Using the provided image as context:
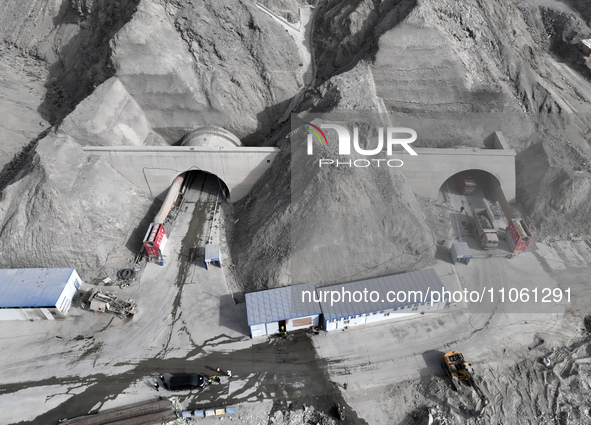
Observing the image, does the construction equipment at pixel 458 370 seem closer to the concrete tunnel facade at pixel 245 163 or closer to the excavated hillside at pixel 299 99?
the excavated hillside at pixel 299 99

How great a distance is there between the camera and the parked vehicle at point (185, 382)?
23.1 m

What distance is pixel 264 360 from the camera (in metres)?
25.0

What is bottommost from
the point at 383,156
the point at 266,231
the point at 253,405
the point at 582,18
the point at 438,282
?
the point at 253,405

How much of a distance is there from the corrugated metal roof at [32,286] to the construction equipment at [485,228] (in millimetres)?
32568

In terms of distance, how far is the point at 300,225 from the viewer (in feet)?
97.2

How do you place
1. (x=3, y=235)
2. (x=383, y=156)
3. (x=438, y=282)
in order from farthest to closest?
(x=383, y=156) → (x=3, y=235) → (x=438, y=282)

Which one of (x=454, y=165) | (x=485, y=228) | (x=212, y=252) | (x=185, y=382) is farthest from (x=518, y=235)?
(x=185, y=382)

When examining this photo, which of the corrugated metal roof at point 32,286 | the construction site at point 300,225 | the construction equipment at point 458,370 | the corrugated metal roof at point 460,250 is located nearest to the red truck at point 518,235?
the construction site at point 300,225

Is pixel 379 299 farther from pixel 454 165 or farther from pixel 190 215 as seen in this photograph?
pixel 190 215

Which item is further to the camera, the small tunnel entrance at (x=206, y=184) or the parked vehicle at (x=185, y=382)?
the small tunnel entrance at (x=206, y=184)

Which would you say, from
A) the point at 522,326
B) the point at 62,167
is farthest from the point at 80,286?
the point at 522,326

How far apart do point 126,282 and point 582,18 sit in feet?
209

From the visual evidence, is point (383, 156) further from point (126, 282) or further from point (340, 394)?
point (126, 282)

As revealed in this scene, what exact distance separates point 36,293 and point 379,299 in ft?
79.5
